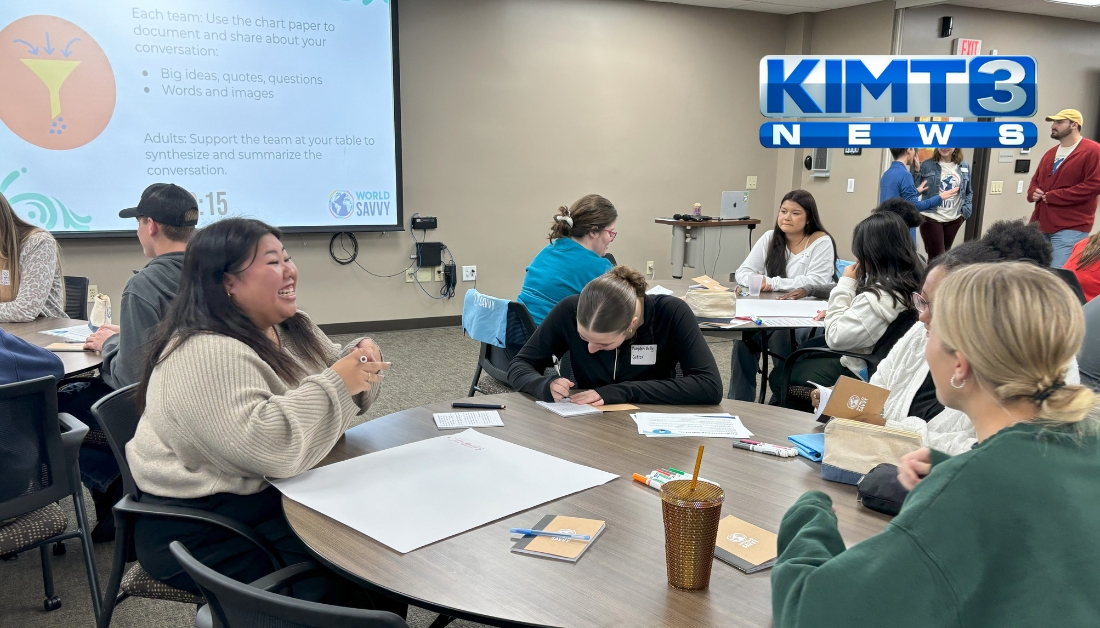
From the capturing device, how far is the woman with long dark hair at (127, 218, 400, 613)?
158 cm

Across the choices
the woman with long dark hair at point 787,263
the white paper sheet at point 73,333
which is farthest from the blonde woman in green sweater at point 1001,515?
the woman with long dark hair at point 787,263

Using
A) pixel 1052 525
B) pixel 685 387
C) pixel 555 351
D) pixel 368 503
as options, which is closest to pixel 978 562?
pixel 1052 525

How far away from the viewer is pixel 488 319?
3225 mm

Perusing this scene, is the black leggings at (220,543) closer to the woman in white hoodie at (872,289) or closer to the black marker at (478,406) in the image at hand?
the black marker at (478,406)

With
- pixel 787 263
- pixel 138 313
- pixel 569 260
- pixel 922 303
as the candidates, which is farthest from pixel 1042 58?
pixel 138 313

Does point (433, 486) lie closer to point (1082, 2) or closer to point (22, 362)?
point (22, 362)

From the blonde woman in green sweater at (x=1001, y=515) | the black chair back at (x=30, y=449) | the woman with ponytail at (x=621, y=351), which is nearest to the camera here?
the blonde woman in green sweater at (x=1001, y=515)

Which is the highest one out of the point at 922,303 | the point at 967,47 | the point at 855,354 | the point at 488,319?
the point at 967,47

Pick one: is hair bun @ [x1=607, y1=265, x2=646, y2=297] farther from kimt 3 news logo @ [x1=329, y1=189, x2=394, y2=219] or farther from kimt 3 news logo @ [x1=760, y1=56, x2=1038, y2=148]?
kimt 3 news logo @ [x1=329, y1=189, x2=394, y2=219]

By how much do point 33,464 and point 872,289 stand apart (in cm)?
289

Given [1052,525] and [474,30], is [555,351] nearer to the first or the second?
[1052,525]

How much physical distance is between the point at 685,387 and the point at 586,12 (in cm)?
529

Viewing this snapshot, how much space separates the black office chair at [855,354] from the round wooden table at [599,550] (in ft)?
4.26

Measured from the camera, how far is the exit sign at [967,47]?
7.25m
